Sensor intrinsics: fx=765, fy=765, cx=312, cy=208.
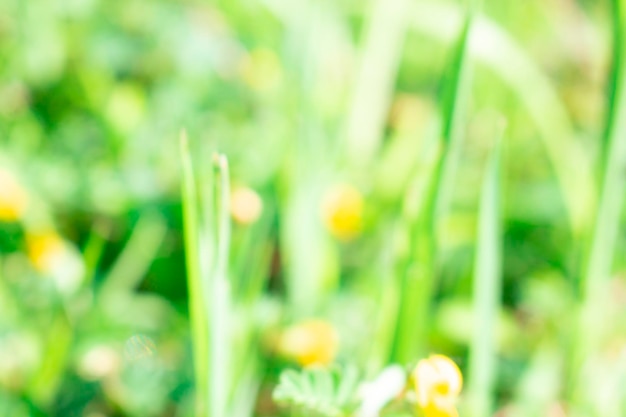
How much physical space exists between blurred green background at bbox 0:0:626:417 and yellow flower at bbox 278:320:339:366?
0.03 m

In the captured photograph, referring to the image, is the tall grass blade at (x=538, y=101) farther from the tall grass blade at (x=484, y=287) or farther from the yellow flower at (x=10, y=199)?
the yellow flower at (x=10, y=199)

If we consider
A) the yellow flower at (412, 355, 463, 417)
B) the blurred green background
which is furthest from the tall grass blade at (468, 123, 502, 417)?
the yellow flower at (412, 355, 463, 417)

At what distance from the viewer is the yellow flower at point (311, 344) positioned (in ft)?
3.36

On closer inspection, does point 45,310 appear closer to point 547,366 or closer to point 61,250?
point 61,250

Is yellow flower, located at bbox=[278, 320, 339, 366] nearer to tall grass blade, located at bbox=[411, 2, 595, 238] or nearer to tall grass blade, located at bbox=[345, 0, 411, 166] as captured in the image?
tall grass blade, located at bbox=[345, 0, 411, 166]

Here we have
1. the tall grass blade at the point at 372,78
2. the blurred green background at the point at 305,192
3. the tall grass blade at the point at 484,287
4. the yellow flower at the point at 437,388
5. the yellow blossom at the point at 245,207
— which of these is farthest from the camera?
the tall grass blade at the point at 372,78

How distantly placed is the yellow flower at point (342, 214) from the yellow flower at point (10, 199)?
0.49 meters

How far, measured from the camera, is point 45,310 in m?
1.11

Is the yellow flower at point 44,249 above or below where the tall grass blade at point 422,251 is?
below

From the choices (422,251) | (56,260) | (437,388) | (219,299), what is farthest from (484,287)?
(56,260)

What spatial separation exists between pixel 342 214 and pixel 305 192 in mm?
182

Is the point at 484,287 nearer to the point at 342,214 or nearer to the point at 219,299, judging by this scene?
the point at 219,299

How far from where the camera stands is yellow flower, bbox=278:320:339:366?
1024mm

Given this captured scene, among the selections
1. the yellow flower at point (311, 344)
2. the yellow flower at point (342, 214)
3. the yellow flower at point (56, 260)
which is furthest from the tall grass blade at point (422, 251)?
the yellow flower at point (56, 260)
